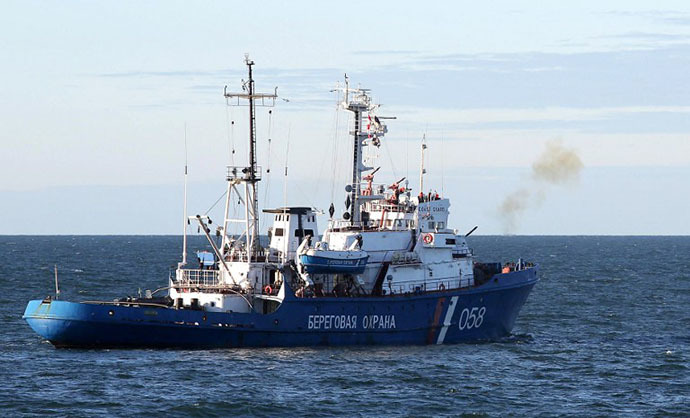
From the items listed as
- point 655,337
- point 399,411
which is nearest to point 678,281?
point 655,337

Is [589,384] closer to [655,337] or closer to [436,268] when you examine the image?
[436,268]

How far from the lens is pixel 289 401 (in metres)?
37.3

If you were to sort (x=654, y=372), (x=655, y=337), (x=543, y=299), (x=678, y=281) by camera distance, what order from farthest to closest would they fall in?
(x=678, y=281) < (x=543, y=299) < (x=655, y=337) < (x=654, y=372)

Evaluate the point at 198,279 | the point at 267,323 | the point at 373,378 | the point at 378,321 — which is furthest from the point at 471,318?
the point at 198,279

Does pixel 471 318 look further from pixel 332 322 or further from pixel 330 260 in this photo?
pixel 330 260

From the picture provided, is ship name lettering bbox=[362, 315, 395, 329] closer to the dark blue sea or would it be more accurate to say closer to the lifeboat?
the dark blue sea

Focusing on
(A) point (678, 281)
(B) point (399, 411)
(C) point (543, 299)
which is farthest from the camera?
(A) point (678, 281)

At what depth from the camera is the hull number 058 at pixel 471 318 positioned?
51.3 m

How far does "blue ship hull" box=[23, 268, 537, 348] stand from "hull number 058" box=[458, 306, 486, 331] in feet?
1.28

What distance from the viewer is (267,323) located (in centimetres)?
4638

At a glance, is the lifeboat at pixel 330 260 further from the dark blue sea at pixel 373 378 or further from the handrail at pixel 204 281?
the dark blue sea at pixel 373 378

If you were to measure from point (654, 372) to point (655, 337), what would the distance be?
11752 millimetres

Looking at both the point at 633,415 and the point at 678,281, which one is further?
the point at 678,281

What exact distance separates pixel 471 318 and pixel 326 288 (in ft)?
23.3
